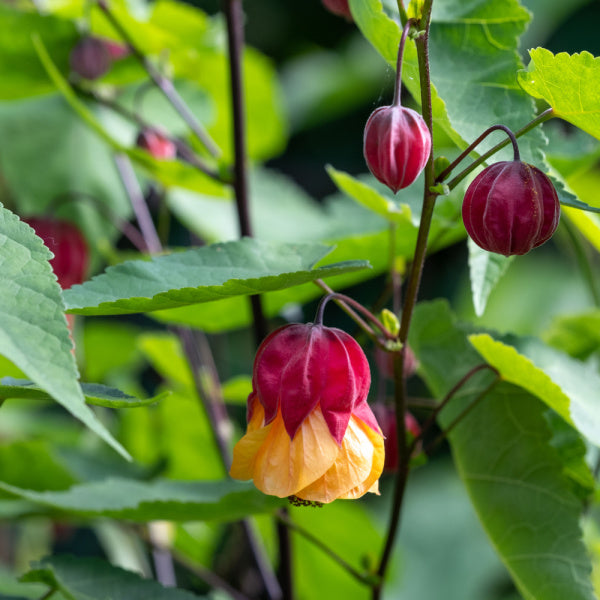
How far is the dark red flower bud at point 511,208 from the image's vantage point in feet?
1.46

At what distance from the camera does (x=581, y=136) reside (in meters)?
0.90

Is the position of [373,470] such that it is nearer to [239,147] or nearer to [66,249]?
[239,147]

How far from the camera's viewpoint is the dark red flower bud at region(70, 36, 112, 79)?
867 millimetres

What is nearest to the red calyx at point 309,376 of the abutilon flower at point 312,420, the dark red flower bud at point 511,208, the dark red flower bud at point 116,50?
the abutilon flower at point 312,420

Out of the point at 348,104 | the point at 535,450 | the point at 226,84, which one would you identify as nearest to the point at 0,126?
the point at 226,84

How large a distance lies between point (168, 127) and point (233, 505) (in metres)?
0.64

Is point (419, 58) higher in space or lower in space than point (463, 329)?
higher

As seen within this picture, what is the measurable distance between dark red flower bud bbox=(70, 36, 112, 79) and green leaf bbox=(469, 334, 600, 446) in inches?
21.0

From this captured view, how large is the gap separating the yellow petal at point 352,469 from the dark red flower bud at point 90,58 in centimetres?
56

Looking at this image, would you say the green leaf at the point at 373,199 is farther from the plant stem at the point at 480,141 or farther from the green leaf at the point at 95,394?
the green leaf at the point at 95,394

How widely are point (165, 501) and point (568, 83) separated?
368mm

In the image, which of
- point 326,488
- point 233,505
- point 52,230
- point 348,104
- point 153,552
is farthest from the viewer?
point 348,104

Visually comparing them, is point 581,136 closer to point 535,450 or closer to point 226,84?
point 535,450

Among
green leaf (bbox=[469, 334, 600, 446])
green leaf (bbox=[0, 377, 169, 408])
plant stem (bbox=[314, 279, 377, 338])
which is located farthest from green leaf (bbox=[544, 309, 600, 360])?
green leaf (bbox=[0, 377, 169, 408])
